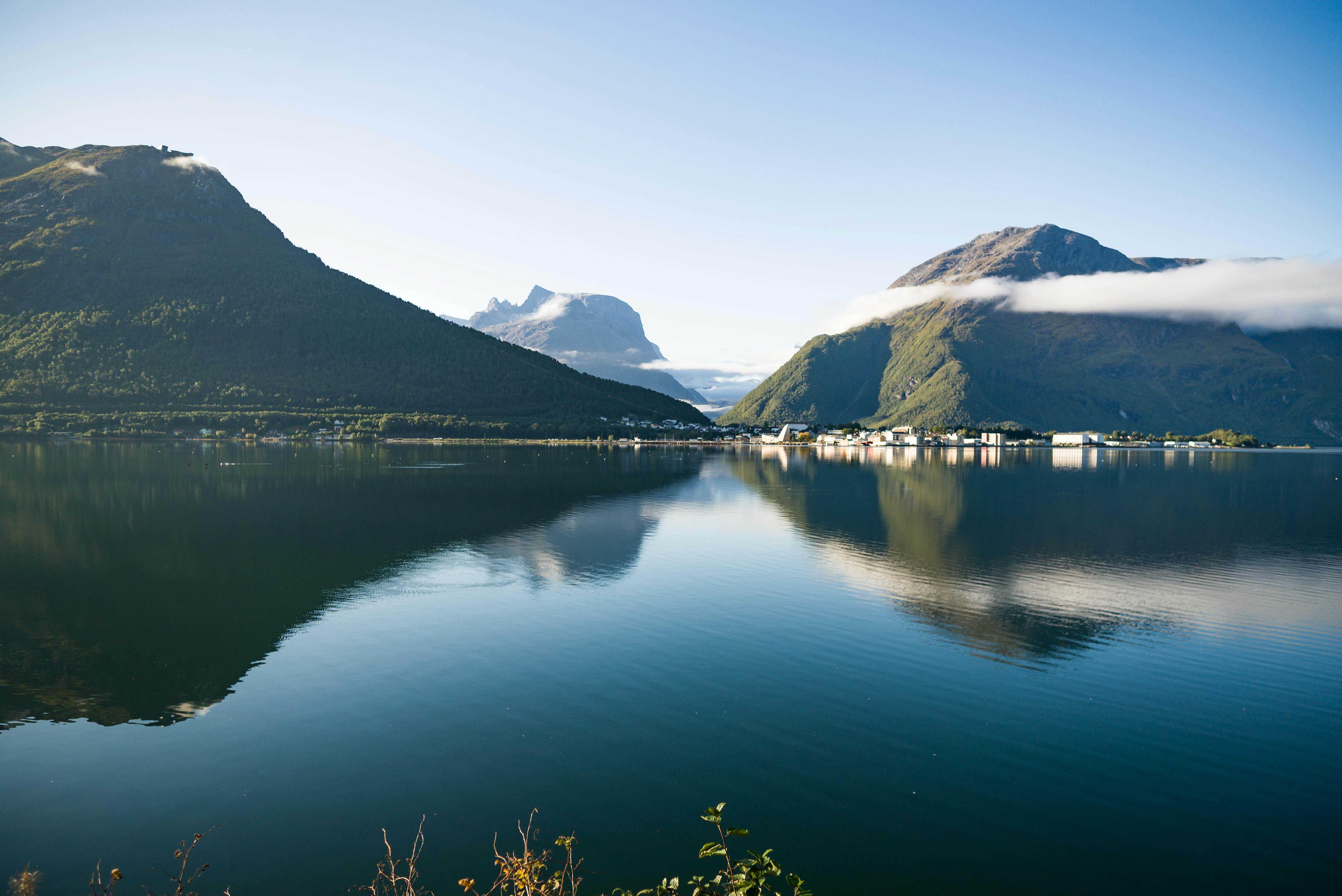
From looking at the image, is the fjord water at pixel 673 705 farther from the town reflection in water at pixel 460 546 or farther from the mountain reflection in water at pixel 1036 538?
the mountain reflection in water at pixel 1036 538

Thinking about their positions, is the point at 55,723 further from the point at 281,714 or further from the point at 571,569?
the point at 571,569

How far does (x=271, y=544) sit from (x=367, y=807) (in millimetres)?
31568

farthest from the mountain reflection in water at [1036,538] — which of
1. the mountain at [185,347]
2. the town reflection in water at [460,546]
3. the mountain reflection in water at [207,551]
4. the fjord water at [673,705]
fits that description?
the mountain at [185,347]

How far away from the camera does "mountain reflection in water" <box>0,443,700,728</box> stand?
19859mm

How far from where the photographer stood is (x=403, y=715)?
17.3m

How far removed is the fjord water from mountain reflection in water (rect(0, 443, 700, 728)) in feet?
0.76

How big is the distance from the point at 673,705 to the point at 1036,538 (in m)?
37.7

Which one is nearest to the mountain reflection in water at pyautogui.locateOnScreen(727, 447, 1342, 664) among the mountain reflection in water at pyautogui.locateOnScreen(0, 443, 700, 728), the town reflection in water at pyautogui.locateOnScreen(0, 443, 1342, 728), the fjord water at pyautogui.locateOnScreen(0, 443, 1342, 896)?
the town reflection in water at pyautogui.locateOnScreen(0, 443, 1342, 728)

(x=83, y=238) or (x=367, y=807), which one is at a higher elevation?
(x=83, y=238)

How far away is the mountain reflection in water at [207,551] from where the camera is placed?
19859 mm

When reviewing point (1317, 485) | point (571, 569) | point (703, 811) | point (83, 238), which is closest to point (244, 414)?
point (83, 238)

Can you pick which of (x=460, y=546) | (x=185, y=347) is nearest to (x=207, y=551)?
(x=460, y=546)

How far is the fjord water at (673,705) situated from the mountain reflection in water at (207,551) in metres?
0.23

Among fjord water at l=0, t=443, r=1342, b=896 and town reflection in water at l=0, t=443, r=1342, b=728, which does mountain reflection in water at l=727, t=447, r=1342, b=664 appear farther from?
fjord water at l=0, t=443, r=1342, b=896
